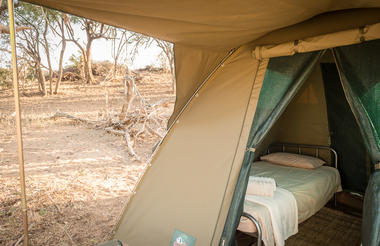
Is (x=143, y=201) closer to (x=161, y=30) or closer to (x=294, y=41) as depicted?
(x=161, y=30)

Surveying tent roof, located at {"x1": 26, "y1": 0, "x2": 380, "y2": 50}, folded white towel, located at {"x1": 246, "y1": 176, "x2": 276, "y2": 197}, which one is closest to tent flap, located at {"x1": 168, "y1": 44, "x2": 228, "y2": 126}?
tent roof, located at {"x1": 26, "y1": 0, "x2": 380, "y2": 50}

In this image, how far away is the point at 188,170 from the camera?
2.44m

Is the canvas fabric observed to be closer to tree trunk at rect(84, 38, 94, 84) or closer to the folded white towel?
the folded white towel

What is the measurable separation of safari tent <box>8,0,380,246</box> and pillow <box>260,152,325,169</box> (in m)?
1.40

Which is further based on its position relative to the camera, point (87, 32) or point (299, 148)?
point (87, 32)

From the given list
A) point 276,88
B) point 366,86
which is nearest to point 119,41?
point 276,88

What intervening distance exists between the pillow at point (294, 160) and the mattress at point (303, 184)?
0.18ft

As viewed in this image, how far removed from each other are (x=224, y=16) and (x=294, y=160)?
101 inches

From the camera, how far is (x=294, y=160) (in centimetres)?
367

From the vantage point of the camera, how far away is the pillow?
3543 millimetres

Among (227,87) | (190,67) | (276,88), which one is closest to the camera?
(276,88)

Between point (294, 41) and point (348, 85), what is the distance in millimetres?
536

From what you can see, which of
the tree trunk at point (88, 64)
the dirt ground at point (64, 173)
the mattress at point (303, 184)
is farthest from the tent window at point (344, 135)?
the tree trunk at point (88, 64)

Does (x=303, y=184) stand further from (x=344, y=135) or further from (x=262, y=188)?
(x=344, y=135)
